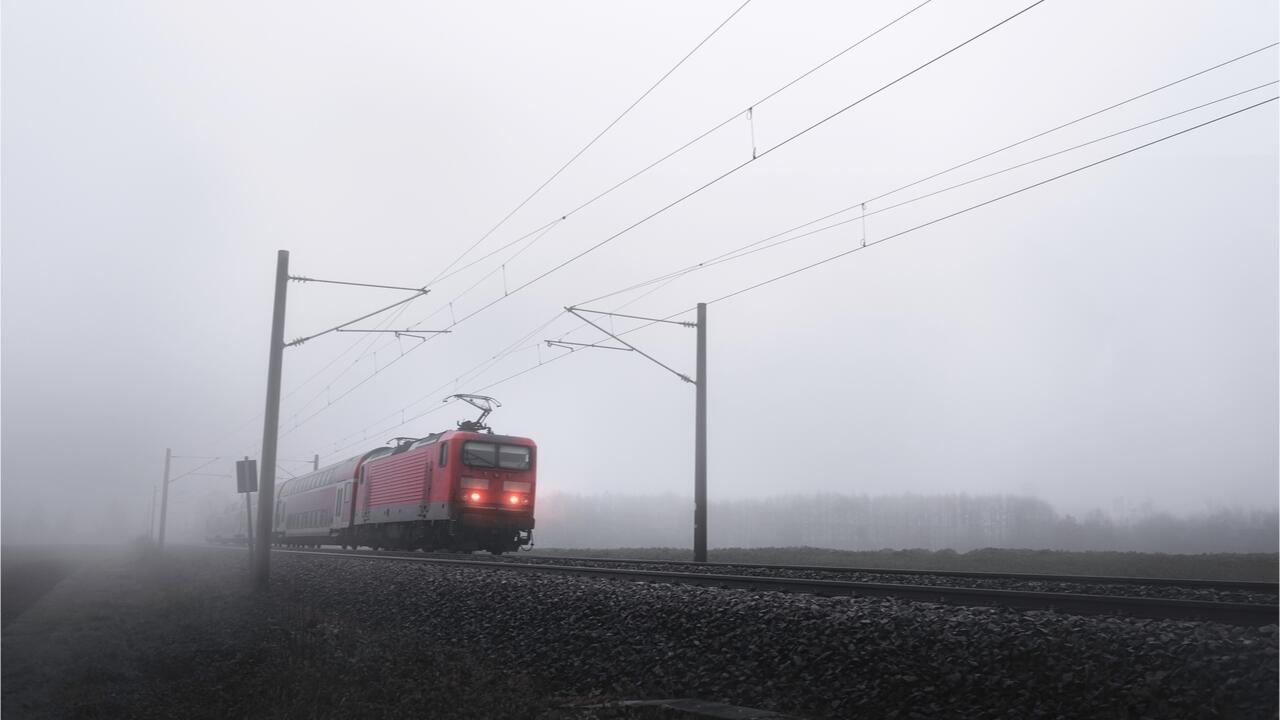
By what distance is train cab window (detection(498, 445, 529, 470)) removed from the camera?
2728cm

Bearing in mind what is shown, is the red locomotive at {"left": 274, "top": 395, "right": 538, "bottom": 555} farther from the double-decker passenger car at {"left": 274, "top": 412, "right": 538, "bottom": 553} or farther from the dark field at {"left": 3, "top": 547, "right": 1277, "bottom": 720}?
the dark field at {"left": 3, "top": 547, "right": 1277, "bottom": 720}

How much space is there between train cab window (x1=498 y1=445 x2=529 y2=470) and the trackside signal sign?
7370mm

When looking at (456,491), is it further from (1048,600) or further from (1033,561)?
(1048,600)

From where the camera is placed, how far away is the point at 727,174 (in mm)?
15781

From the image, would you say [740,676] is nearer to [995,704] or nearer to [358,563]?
[995,704]

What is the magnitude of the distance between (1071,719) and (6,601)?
1795 centimetres

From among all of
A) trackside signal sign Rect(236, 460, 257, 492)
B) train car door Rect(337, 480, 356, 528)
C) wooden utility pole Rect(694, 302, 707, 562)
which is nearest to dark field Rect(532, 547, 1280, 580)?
wooden utility pole Rect(694, 302, 707, 562)

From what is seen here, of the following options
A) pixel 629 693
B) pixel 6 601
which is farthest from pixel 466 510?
pixel 629 693

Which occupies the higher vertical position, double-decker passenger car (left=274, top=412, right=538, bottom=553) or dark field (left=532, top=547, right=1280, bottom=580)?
double-decker passenger car (left=274, top=412, right=538, bottom=553)

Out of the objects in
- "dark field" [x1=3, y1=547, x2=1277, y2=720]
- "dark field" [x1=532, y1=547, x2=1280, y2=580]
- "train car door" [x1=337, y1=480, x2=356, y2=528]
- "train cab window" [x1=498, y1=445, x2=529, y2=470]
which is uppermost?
"train cab window" [x1=498, y1=445, x2=529, y2=470]

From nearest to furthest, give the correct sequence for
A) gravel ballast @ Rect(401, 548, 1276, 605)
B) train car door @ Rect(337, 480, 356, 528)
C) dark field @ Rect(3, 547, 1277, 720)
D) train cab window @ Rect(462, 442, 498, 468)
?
dark field @ Rect(3, 547, 1277, 720) → gravel ballast @ Rect(401, 548, 1276, 605) → train cab window @ Rect(462, 442, 498, 468) → train car door @ Rect(337, 480, 356, 528)

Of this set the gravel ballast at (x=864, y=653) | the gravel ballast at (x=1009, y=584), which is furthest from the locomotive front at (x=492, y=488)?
the gravel ballast at (x=864, y=653)

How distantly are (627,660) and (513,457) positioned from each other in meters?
18.5

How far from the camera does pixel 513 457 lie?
90.6 ft
